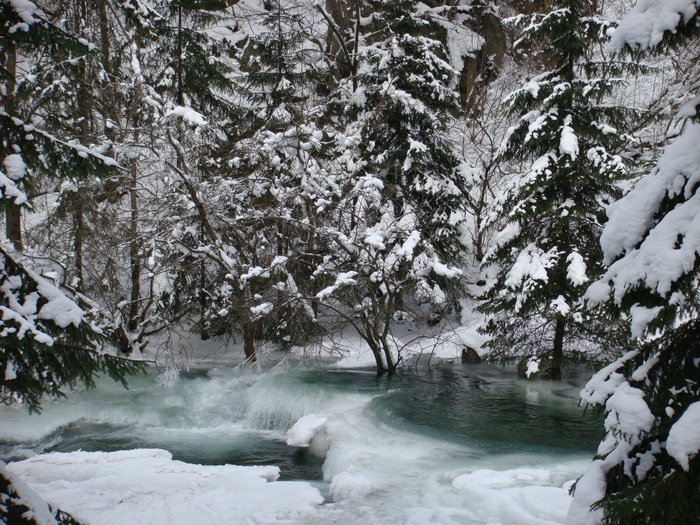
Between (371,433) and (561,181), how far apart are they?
18.8ft

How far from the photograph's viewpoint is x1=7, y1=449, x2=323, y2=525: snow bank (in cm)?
534

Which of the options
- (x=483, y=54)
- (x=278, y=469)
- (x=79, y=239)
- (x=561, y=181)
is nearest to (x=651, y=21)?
(x=278, y=469)

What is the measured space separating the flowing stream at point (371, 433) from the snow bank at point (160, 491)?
558mm

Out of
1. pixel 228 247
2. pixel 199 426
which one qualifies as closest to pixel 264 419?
pixel 199 426

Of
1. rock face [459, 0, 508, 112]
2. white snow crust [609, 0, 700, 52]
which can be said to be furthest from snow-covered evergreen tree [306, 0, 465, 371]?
white snow crust [609, 0, 700, 52]

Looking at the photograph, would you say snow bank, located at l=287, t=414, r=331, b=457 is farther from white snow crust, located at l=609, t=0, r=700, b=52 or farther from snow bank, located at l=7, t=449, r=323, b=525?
white snow crust, located at l=609, t=0, r=700, b=52

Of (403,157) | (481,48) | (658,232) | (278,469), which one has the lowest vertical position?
(278,469)

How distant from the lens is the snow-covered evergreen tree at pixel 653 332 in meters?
2.22

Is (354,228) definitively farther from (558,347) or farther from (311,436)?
(311,436)

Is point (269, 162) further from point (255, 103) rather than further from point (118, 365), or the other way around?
point (118, 365)

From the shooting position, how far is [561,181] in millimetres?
9492

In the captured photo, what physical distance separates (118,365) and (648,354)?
150 inches

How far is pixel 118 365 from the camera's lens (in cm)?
414

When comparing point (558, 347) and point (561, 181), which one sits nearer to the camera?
point (561, 181)
